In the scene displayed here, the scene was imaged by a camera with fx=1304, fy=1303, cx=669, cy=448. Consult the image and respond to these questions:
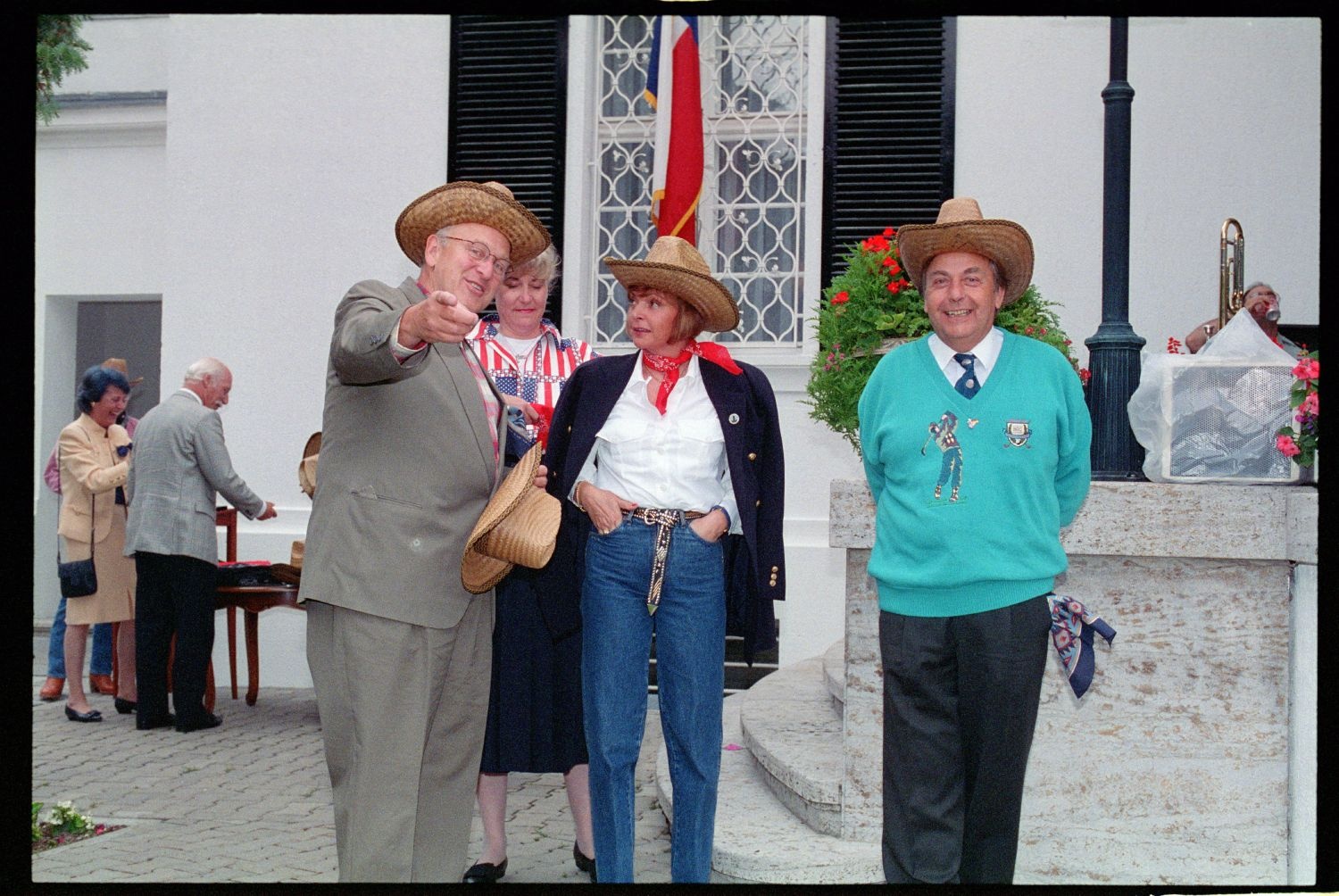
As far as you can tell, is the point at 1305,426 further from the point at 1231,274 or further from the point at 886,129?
the point at 886,129

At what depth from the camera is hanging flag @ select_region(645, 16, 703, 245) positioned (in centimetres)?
831

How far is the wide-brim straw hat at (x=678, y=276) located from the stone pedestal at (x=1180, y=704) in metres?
1.38

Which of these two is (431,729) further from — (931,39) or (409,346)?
(931,39)

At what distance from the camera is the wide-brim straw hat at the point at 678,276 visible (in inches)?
152

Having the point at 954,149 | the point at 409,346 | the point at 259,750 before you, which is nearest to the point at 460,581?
the point at 409,346

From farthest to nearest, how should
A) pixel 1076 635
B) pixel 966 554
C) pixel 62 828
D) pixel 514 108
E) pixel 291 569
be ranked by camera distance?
pixel 514 108
pixel 291 569
pixel 62 828
pixel 1076 635
pixel 966 554

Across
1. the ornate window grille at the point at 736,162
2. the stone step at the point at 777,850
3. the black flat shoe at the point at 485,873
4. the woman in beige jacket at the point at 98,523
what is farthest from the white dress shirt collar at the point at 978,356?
the woman in beige jacket at the point at 98,523

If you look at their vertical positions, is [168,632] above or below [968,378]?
below

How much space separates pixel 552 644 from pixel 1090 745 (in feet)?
5.91

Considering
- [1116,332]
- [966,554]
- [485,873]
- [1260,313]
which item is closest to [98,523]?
[485,873]

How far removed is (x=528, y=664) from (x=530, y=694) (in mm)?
107

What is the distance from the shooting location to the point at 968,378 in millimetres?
3566

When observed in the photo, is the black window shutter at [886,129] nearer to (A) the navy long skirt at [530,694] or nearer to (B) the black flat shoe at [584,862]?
(A) the navy long skirt at [530,694]

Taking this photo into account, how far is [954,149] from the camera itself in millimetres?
8375
